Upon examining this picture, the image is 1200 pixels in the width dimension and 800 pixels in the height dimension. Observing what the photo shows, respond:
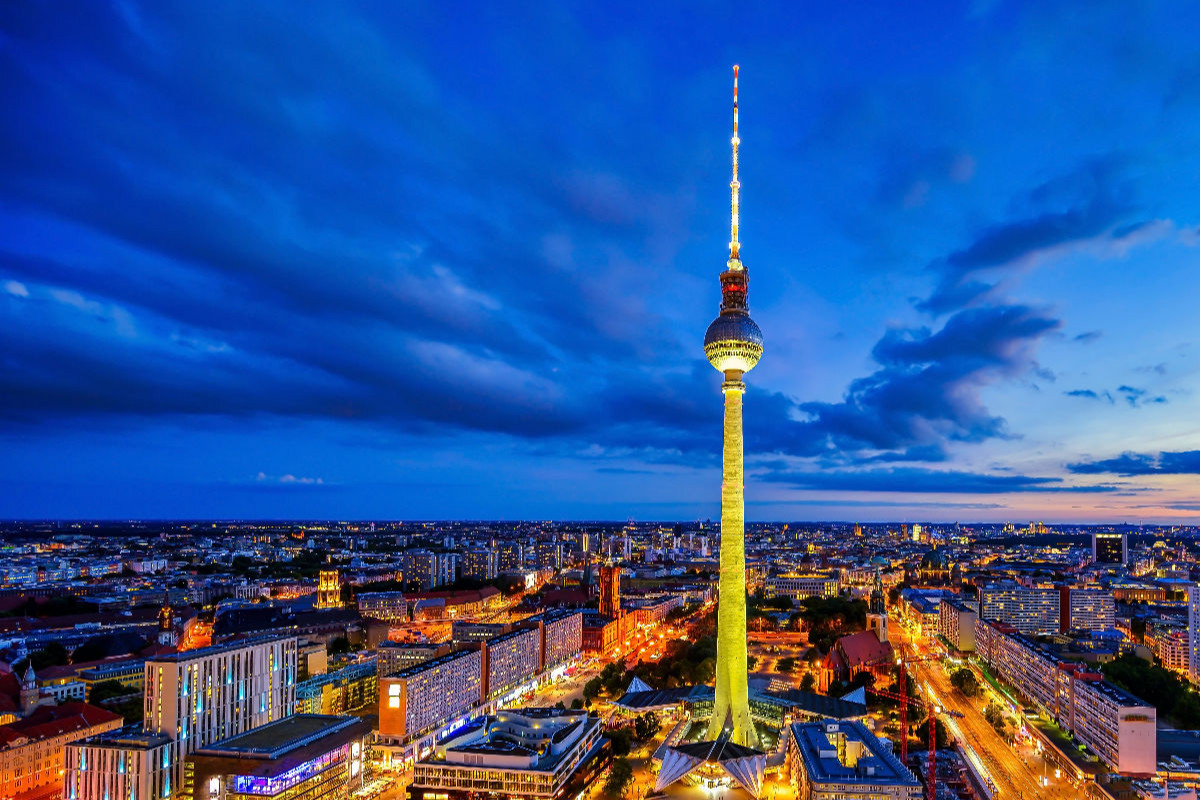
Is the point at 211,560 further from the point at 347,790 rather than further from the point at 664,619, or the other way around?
the point at 347,790

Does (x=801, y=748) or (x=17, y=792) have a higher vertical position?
(x=801, y=748)

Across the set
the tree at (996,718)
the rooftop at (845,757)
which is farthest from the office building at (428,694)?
the tree at (996,718)

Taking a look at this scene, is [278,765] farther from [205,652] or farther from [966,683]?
[966,683]

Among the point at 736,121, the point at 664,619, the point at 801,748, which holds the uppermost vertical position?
the point at 736,121

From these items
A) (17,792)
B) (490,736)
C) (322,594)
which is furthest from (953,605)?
(17,792)

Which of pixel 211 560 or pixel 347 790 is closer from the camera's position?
pixel 347 790

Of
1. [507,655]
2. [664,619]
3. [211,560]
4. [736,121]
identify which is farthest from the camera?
[211,560]

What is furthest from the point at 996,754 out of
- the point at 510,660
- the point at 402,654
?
the point at 402,654
